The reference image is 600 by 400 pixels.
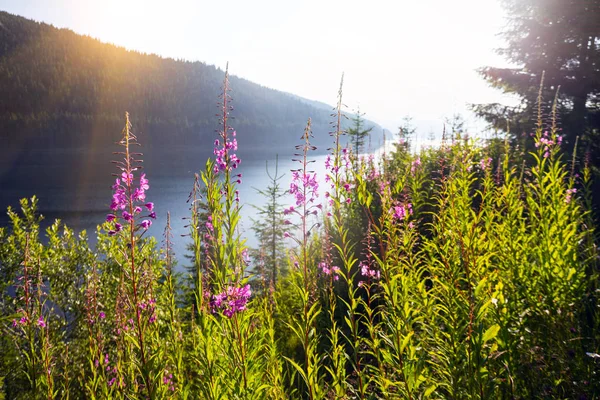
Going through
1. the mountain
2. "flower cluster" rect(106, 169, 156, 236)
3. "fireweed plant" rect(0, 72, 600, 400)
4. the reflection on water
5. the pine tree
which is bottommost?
the reflection on water

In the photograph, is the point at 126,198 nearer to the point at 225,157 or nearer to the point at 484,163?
the point at 225,157


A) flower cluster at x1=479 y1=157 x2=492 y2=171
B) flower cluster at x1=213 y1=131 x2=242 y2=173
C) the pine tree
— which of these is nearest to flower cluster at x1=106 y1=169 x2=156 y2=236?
flower cluster at x1=213 y1=131 x2=242 y2=173

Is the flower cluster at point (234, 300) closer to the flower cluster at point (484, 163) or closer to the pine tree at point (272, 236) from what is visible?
the flower cluster at point (484, 163)

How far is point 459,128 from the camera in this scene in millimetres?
15617

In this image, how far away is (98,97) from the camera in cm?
12756

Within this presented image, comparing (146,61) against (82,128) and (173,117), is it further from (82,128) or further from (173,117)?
(82,128)

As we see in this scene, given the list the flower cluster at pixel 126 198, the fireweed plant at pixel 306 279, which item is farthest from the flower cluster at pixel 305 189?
the flower cluster at pixel 126 198

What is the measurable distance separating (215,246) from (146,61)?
174949 millimetres

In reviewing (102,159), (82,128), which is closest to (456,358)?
(102,159)

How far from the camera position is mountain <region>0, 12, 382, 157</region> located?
387ft

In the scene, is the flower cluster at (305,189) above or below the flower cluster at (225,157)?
below

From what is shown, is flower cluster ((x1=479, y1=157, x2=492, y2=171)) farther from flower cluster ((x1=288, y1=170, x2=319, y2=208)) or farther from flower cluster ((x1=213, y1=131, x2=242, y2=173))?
flower cluster ((x1=213, y1=131, x2=242, y2=173))

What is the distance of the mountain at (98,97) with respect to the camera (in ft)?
387

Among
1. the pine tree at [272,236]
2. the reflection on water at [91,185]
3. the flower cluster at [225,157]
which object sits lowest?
the reflection on water at [91,185]
